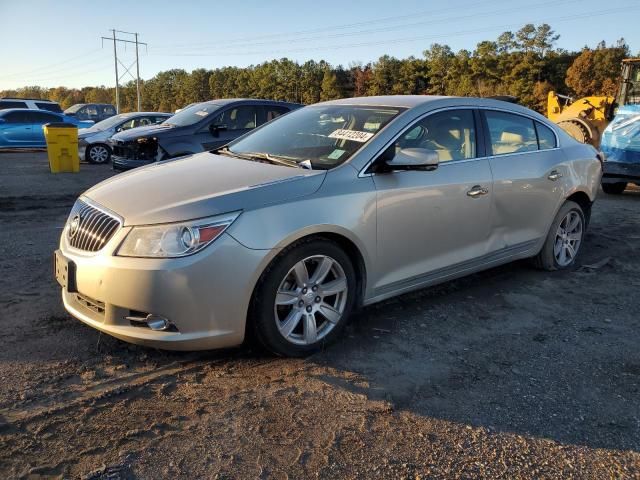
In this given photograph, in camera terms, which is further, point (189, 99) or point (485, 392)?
point (189, 99)

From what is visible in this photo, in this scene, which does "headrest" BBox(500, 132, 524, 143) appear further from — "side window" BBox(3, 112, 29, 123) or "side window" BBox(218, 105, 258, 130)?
"side window" BBox(3, 112, 29, 123)

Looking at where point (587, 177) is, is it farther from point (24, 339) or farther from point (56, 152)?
point (56, 152)

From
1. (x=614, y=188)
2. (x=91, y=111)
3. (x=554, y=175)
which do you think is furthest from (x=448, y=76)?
(x=554, y=175)

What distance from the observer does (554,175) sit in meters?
4.98

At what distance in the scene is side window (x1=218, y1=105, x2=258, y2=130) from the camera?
394 inches

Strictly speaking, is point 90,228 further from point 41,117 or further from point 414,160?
point 41,117

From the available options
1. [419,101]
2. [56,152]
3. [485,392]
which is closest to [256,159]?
[419,101]

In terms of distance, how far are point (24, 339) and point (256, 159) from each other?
1.95m

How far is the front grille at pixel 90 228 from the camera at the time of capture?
3.14 m

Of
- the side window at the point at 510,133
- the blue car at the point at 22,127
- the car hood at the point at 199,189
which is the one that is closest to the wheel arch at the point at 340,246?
the car hood at the point at 199,189

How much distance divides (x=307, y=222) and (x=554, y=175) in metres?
2.85

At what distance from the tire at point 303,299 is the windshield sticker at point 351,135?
859 millimetres

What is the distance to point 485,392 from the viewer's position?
3080 mm

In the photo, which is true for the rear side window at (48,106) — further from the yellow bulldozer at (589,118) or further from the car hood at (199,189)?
the car hood at (199,189)
